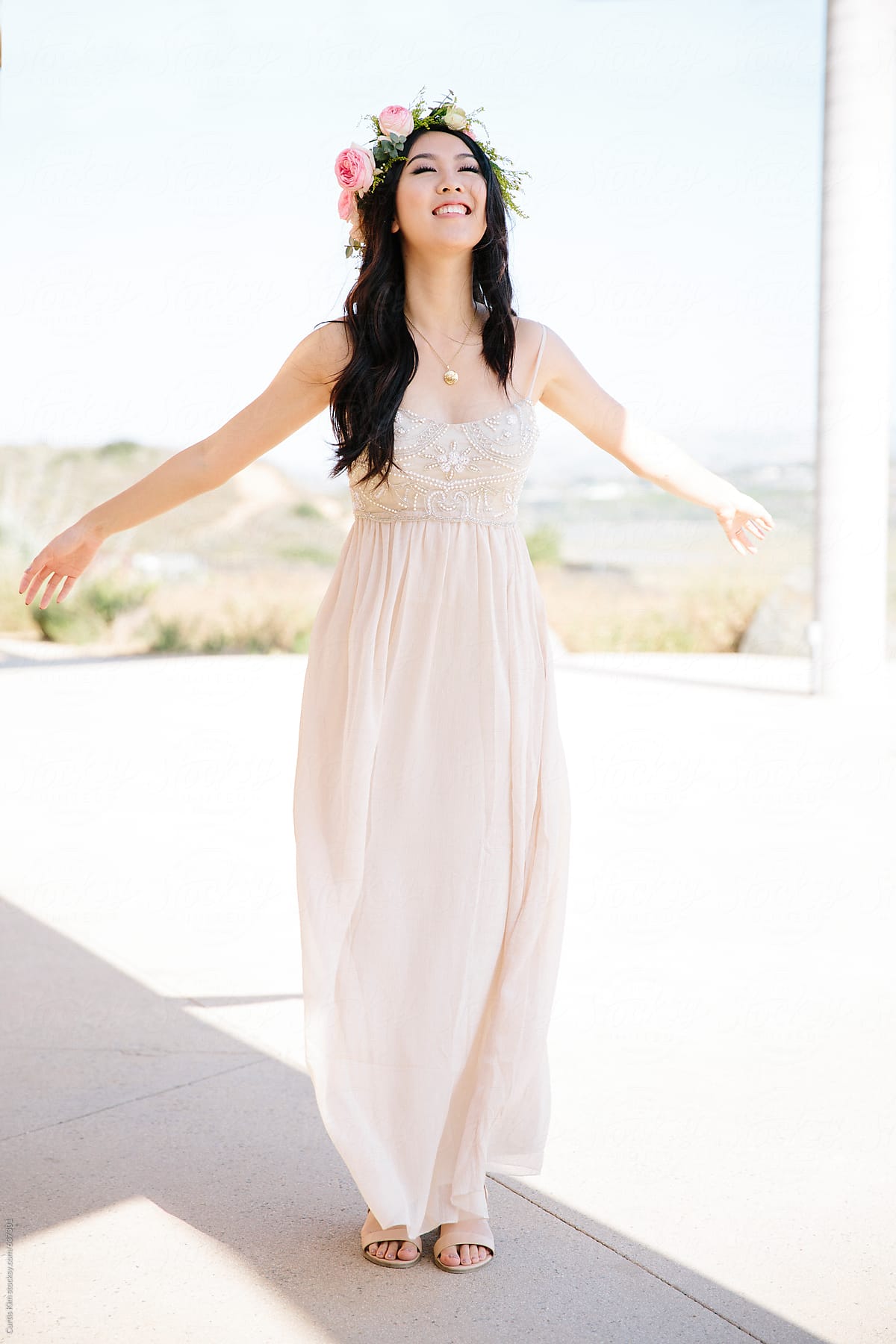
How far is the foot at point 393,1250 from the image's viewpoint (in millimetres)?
1865

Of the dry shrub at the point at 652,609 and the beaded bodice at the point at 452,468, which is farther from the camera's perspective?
the dry shrub at the point at 652,609

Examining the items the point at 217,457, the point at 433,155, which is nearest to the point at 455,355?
the point at 433,155

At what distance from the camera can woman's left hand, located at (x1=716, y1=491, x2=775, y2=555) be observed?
2168 mm

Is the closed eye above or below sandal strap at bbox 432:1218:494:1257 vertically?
above

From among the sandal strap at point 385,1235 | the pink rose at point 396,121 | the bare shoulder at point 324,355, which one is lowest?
the sandal strap at point 385,1235

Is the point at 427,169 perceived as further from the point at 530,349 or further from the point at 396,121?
the point at 530,349

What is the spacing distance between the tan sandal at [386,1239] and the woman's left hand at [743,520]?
4.27ft

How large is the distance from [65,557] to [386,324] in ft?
2.33

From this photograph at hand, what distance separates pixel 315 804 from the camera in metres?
1.90

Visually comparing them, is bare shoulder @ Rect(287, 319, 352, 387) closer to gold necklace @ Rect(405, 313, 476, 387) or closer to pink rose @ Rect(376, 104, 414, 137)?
gold necklace @ Rect(405, 313, 476, 387)

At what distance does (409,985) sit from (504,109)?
1454 centimetres

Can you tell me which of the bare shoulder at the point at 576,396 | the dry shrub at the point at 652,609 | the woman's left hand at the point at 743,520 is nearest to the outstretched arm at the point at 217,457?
the bare shoulder at the point at 576,396

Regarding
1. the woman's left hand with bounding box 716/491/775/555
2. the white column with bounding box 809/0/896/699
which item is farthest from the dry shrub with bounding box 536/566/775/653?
the woman's left hand with bounding box 716/491/775/555

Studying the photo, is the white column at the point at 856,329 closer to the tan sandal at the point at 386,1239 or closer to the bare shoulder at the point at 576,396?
the bare shoulder at the point at 576,396
